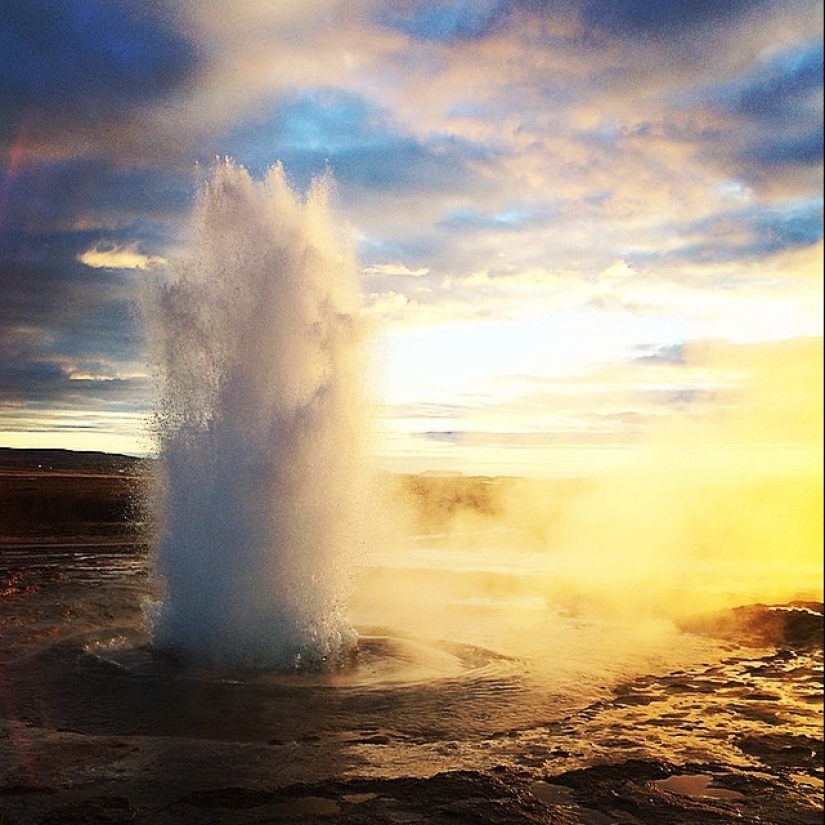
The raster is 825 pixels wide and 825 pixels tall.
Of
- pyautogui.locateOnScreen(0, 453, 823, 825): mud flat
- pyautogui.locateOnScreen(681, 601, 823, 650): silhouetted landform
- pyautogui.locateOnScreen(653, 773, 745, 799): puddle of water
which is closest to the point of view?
pyautogui.locateOnScreen(0, 453, 823, 825): mud flat

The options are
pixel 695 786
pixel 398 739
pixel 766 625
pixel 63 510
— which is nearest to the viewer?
pixel 695 786

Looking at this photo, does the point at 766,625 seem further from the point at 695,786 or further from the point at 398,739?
the point at 398,739

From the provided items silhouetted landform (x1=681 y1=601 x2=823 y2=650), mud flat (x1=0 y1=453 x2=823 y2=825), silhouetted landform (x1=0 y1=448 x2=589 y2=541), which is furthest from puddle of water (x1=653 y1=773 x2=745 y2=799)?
silhouetted landform (x1=0 y1=448 x2=589 y2=541)

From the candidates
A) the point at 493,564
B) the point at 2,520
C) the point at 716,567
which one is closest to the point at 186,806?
the point at 493,564

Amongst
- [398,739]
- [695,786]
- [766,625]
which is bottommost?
[766,625]

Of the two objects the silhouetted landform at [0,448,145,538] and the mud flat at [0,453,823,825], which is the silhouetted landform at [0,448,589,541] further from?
the mud flat at [0,453,823,825]

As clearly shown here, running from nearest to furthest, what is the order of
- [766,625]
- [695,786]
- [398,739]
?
[695,786], [398,739], [766,625]

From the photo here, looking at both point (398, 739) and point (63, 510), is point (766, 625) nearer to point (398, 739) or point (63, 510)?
point (398, 739)

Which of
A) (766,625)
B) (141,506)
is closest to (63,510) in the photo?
(141,506)

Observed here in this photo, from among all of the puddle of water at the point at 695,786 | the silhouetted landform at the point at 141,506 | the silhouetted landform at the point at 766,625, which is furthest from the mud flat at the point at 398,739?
the silhouetted landform at the point at 141,506

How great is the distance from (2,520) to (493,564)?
65.9 ft

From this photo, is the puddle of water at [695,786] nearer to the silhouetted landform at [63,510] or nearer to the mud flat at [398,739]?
the mud flat at [398,739]

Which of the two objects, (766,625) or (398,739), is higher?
(398,739)

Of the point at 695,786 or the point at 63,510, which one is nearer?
the point at 695,786
